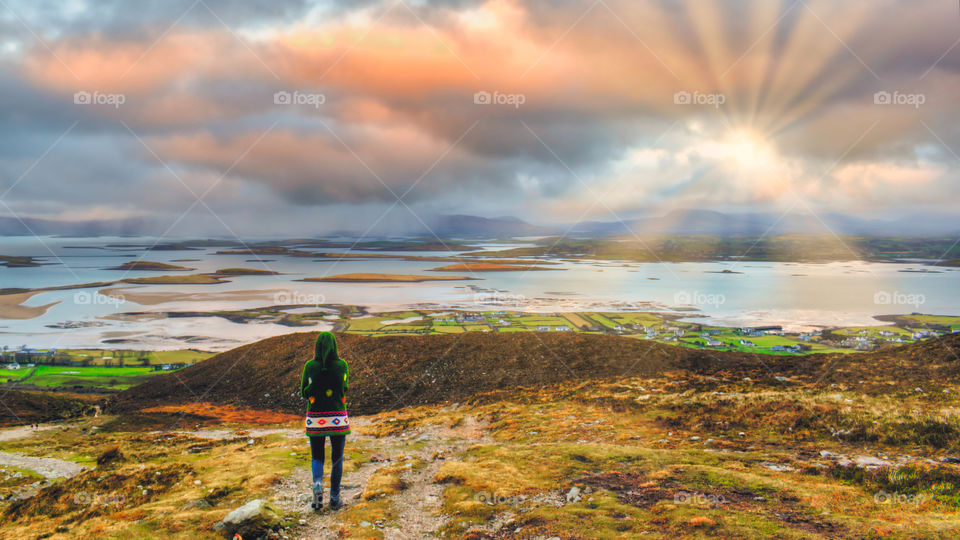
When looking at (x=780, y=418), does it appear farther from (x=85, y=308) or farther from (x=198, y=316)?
(x=85, y=308)

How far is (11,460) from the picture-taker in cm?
2262

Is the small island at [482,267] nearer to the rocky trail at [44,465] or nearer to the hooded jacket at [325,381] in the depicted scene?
the rocky trail at [44,465]

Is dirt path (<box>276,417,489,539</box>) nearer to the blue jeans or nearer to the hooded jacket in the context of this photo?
the blue jeans

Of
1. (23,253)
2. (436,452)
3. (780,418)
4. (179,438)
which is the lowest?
(179,438)

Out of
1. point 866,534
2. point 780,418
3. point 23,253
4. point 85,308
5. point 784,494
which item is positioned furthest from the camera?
point 23,253

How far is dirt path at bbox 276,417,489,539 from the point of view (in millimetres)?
10062

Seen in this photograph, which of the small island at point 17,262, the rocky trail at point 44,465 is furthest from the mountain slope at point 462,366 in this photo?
the small island at point 17,262

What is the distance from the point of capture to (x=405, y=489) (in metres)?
13.3

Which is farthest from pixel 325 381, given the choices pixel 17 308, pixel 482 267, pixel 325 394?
pixel 17 308

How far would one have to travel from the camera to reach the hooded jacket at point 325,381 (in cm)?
1001

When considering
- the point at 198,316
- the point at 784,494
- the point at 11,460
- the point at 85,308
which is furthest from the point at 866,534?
the point at 85,308

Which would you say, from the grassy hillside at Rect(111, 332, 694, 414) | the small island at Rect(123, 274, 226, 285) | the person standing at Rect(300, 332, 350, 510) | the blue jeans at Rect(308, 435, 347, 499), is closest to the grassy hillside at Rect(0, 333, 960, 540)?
the grassy hillside at Rect(111, 332, 694, 414)

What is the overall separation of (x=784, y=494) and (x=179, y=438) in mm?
→ 29758

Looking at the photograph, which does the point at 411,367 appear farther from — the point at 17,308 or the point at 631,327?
the point at 17,308
